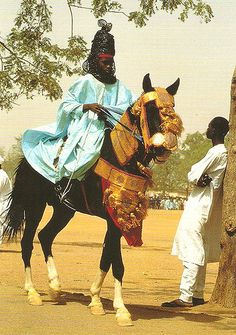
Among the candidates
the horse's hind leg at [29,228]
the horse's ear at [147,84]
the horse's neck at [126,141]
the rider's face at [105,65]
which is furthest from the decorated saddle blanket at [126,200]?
the horse's hind leg at [29,228]

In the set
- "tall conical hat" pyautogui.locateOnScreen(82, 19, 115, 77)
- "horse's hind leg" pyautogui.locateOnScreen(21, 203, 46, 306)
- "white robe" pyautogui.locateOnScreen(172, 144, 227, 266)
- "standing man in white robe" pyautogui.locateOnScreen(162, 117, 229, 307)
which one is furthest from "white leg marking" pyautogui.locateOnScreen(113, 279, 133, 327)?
"tall conical hat" pyautogui.locateOnScreen(82, 19, 115, 77)

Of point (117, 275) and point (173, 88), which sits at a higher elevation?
point (173, 88)

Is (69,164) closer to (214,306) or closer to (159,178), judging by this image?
(214,306)

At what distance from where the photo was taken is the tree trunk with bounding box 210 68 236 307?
375 inches

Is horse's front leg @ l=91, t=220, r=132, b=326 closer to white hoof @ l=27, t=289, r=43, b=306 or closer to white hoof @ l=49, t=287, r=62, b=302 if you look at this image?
white hoof @ l=27, t=289, r=43, b=306

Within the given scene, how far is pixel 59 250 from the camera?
19.6 meters

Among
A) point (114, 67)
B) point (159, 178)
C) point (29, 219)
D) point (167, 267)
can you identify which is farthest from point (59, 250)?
point (159, 178)

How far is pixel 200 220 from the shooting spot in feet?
31.7

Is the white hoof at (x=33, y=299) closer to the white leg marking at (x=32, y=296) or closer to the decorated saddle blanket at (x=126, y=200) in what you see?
the white leg marking at (x=32, y=296)

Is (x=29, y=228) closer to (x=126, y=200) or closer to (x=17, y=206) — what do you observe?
(x=17, y=206)

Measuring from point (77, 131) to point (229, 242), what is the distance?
6.48ft

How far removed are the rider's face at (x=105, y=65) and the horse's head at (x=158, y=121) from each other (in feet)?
3.16

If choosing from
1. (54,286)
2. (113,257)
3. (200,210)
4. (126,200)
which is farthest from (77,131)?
(54,286)

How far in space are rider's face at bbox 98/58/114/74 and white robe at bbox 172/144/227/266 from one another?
1.35 meters
